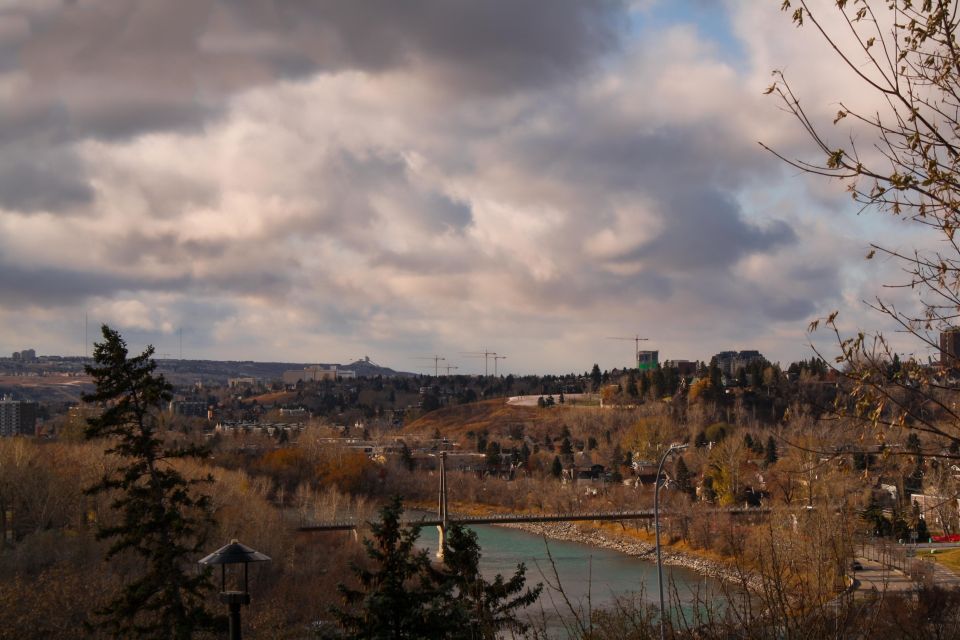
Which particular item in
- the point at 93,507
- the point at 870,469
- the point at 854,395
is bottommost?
the point at 93,507

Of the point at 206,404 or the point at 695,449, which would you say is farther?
the point at 206,404

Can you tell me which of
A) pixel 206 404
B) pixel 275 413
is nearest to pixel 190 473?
pixel 275 413

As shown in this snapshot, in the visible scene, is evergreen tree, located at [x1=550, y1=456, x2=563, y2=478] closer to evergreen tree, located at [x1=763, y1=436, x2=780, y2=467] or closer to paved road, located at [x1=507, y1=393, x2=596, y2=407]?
evergreen tree, located at [x1=763, y1=436, x2=780, y2=467]

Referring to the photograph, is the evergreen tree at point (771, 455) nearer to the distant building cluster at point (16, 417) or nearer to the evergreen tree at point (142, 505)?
the evergreen tree at point (142, 505)

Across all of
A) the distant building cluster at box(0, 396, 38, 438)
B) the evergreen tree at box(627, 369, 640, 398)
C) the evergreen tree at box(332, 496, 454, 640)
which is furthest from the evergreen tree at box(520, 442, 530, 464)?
the evergreen tree at box(332, 496, 454, 640)

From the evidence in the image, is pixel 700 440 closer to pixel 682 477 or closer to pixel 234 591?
pixel 682 477

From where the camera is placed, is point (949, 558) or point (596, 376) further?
point (596, 376)

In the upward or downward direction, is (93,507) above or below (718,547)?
above

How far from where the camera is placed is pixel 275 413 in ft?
385

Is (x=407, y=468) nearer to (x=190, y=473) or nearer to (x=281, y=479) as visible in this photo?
(x=281, y=479)

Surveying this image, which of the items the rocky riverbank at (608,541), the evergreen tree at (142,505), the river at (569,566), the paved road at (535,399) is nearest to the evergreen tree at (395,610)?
the evergreen tree at (142,505)

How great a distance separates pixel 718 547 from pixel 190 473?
1982 centimetres

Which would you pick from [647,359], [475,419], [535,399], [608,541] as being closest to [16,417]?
[475,419]

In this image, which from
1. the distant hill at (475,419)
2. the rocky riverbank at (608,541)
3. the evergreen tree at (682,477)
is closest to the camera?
the rocky riverbank at (608,541)
